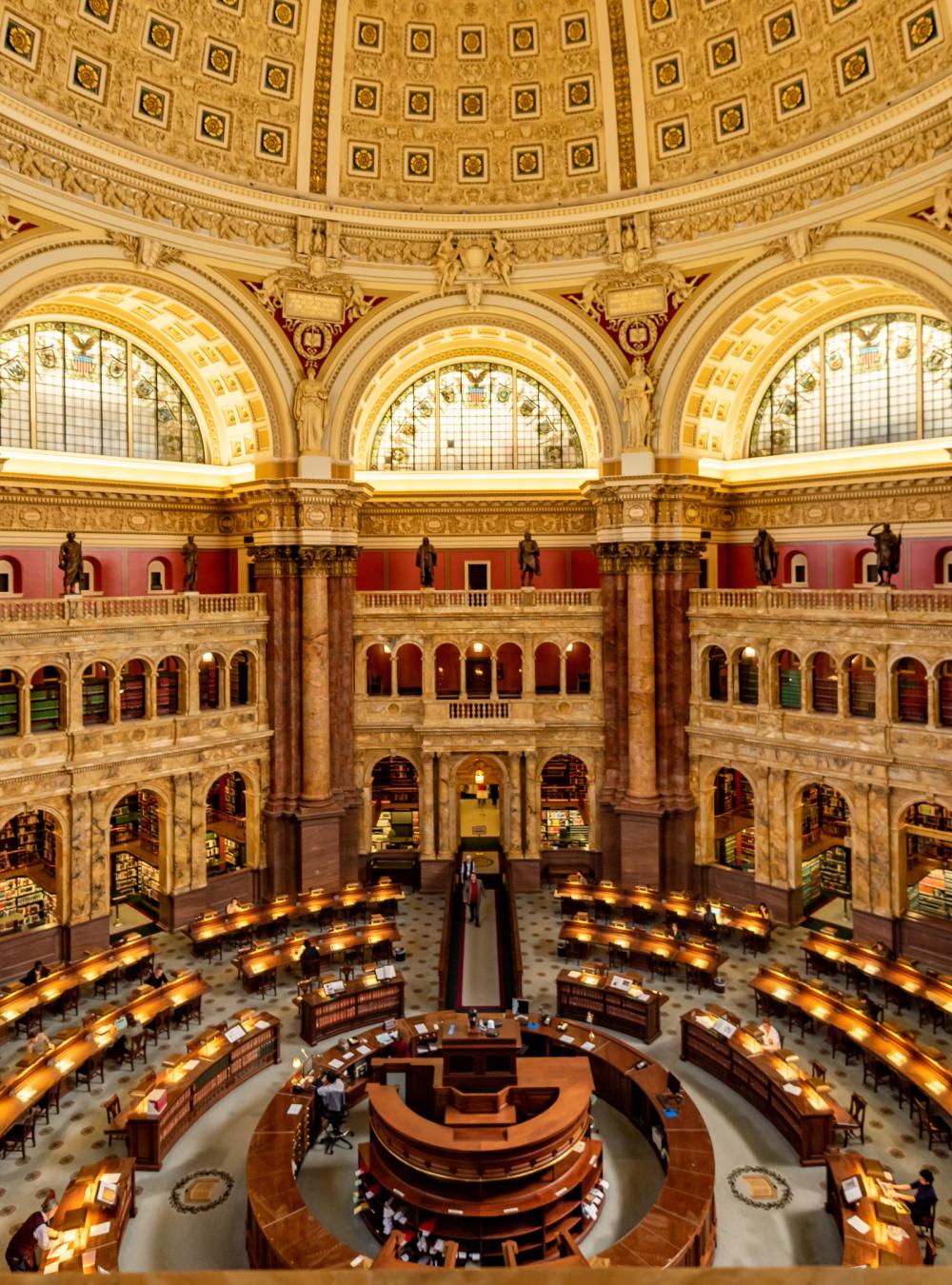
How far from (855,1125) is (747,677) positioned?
641 inches

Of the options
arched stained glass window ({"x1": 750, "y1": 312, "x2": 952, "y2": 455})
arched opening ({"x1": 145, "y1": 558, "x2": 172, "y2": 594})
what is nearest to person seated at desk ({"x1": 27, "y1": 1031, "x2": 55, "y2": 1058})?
arched opening ({"x1": 145, "y1": 558, "x2": 172, "y2": 594})

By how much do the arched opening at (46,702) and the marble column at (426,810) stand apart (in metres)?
11.8

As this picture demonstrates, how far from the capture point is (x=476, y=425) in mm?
33625

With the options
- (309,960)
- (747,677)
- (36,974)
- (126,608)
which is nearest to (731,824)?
(747,677)

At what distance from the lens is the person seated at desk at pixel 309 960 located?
22.8 m

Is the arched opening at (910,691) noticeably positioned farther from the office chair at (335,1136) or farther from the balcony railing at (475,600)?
the office chair at (335,1136)

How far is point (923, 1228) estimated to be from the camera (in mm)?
13867

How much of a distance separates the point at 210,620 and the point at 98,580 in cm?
408

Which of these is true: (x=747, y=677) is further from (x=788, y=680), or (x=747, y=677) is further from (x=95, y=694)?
(x=95, y=694)

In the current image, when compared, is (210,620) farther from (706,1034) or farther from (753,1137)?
(753,1137)

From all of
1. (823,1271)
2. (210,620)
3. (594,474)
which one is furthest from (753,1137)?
(594,474)

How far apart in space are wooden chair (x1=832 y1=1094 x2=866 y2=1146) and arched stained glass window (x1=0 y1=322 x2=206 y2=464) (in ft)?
90.0

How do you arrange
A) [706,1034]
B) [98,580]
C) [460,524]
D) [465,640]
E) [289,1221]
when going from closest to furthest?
[289,1221] < [706,1034] < [98,580] < [465,640] < [460,524]

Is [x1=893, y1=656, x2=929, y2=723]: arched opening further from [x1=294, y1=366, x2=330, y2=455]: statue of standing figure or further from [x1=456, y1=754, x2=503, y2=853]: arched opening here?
[x1=294, y1=366, x2=330, y2=455]: statue of standing figure
